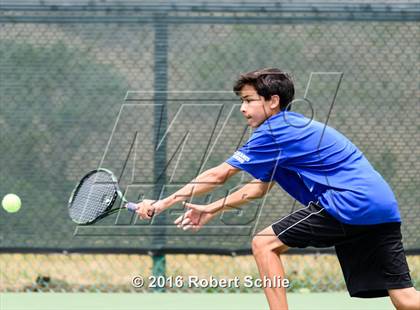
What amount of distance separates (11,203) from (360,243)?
9.03 feet

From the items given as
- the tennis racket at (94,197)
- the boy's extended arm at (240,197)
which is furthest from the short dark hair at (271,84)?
the tennis racket at (94,197)

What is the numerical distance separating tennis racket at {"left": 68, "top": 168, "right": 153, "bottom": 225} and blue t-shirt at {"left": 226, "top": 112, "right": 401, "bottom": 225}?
782 millimetres

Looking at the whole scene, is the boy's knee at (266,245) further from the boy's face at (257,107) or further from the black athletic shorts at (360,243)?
the boy's face at (257,107)

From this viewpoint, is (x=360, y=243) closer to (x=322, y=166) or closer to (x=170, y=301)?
(x=322, y=166)

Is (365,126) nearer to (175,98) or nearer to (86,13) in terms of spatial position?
(175,98)

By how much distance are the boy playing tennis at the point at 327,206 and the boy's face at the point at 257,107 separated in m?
0.01

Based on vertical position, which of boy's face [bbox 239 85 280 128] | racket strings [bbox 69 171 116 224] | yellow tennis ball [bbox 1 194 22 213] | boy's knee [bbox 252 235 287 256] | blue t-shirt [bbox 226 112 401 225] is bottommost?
yellow tennis ball [bbox 1 194 22 213]

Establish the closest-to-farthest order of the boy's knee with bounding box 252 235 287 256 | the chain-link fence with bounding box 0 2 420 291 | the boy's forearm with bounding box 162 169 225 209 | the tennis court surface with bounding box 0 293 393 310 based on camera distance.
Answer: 1. the boy's knee with bounding box 252 235 287 256
2. the boy's forearm with bounding box 162 169 225 209
3. the tennis court surface with bounding box 0 293 393 310
4. the chain-link fence with bounding box 0 2 420 291

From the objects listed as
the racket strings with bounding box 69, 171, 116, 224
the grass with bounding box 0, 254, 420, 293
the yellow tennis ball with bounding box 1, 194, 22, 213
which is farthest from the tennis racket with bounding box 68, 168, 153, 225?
the grass with bounding box 0, 254, 420, 293

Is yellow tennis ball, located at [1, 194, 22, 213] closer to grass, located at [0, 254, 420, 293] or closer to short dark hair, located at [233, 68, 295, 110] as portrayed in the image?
grass, located at [0, 254, 420, 293]

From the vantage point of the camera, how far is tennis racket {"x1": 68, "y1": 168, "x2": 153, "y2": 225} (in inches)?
187

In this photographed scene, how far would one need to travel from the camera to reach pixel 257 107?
14.2 ft

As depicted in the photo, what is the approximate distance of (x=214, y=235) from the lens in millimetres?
6406

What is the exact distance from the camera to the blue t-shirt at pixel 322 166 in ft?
13.6
